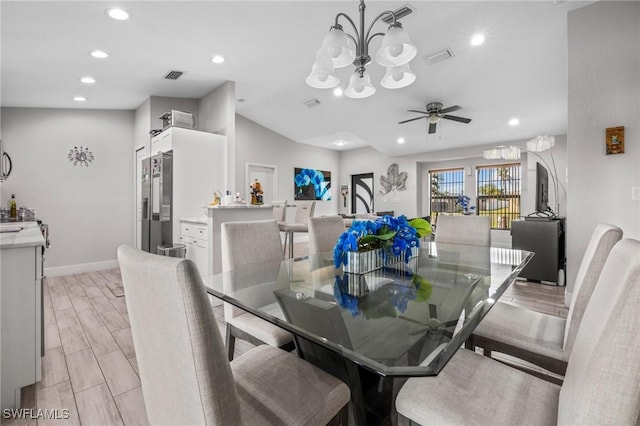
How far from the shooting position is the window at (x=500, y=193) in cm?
724

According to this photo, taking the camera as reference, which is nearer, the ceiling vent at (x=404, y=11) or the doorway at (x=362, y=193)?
the ceiling vent at (x=404, y=11)

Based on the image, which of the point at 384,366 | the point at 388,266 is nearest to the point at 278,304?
the point at 384,366

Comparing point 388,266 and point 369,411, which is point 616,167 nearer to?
point 388,266

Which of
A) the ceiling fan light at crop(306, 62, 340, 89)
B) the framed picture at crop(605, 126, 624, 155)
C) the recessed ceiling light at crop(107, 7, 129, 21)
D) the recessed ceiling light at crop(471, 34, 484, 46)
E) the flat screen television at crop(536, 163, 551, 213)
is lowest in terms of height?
the flat screen television at crop(536, 163, 551, 213)

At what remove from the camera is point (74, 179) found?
4.70 metres

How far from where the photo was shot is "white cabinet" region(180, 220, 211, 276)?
323 cm

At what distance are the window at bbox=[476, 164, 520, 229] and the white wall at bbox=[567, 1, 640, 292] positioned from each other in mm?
4584

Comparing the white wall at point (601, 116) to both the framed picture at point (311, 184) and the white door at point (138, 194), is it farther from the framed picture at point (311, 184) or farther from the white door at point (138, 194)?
the framed picture at point (311, 184)

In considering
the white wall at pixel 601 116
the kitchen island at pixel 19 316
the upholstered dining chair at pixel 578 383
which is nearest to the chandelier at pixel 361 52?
the upholstered dining chair at pixel 578 383

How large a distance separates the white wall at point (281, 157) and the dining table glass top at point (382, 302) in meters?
5.01

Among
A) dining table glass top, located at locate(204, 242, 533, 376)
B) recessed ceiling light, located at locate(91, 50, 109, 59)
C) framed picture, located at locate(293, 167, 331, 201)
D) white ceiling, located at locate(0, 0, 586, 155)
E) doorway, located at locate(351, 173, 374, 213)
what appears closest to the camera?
dining table glass top, located at locate(204, 242, 533, 376)

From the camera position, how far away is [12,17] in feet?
7.93

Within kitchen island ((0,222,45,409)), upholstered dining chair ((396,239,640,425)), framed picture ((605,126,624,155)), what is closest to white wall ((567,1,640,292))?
framed picture ((605,126,624,155))

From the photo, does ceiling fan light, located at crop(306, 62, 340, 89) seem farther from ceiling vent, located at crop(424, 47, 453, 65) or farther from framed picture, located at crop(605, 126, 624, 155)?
framed picture, located at crop(605, 126, 624, 155)
